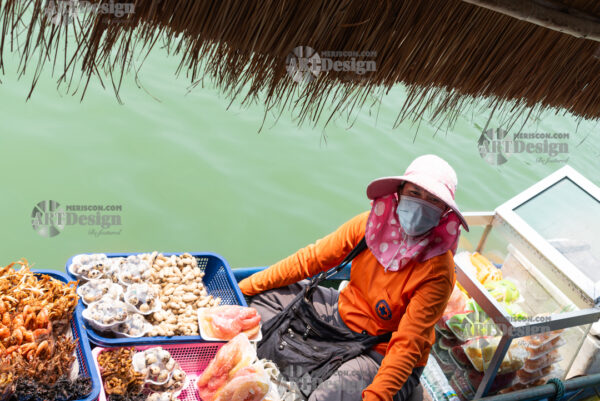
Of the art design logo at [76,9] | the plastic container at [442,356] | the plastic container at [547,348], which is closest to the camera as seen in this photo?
the art design logo at [76,9]

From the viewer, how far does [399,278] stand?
2.63 metres

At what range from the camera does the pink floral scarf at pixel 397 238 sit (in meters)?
2.56

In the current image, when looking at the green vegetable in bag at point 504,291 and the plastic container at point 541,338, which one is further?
the green vegetable in bag at point 504,291

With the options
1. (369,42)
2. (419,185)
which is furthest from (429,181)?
(369,42)

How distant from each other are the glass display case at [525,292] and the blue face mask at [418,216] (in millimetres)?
680

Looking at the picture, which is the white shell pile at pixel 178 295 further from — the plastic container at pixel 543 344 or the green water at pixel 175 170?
the green water at pixel 175 170

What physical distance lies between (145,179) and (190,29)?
4279 millimetres

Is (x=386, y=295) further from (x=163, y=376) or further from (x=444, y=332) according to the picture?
(x=163, y=376)

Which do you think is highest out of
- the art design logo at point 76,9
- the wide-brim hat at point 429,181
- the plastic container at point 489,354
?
the art design logo at point 76,9

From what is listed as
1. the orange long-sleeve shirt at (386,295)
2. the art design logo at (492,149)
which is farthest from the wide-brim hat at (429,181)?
the art design logo at (492,149)

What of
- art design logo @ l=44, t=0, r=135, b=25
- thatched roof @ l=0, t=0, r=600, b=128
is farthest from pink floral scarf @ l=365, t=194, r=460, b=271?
art design logo @ l=44, t=0, r=135, b=25

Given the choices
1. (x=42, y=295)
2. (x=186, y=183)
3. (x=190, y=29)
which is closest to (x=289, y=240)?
(x=186, y=183)

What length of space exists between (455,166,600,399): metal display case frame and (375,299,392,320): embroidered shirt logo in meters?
0.61

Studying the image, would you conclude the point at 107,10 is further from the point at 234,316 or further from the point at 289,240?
the point at 289,240
